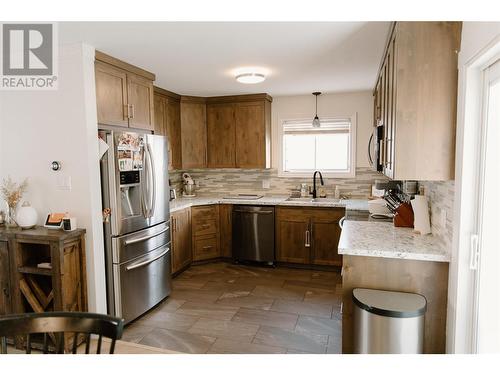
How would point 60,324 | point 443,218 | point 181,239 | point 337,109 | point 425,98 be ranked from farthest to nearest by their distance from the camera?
1. point 337,109
2. point 181,239
3. point 443,218
4. point 425,98
5. point 60,324

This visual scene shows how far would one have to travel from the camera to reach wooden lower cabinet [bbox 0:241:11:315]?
103 inches

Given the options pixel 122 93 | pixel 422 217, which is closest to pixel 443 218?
pixel 422 217

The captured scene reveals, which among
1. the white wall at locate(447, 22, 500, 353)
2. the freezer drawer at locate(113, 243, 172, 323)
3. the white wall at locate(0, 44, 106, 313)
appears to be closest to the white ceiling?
the white wall at locate(0, 44, 106, 313)

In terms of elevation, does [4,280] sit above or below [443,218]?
below

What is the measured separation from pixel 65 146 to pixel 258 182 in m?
2.93

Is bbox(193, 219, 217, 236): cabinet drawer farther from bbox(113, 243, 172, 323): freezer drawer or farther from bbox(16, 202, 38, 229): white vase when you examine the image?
bbox(16, 202, 38, 229): white vase

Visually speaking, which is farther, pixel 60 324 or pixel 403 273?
pixel 403 273

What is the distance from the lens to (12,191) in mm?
2809

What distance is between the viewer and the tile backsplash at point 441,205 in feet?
6.69

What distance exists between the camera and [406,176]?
2078 mm

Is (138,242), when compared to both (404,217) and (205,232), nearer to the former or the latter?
(205,232)

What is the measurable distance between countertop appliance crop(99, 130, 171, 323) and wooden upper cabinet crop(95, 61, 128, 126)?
21cm

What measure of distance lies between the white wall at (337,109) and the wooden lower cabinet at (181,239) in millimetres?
1875
